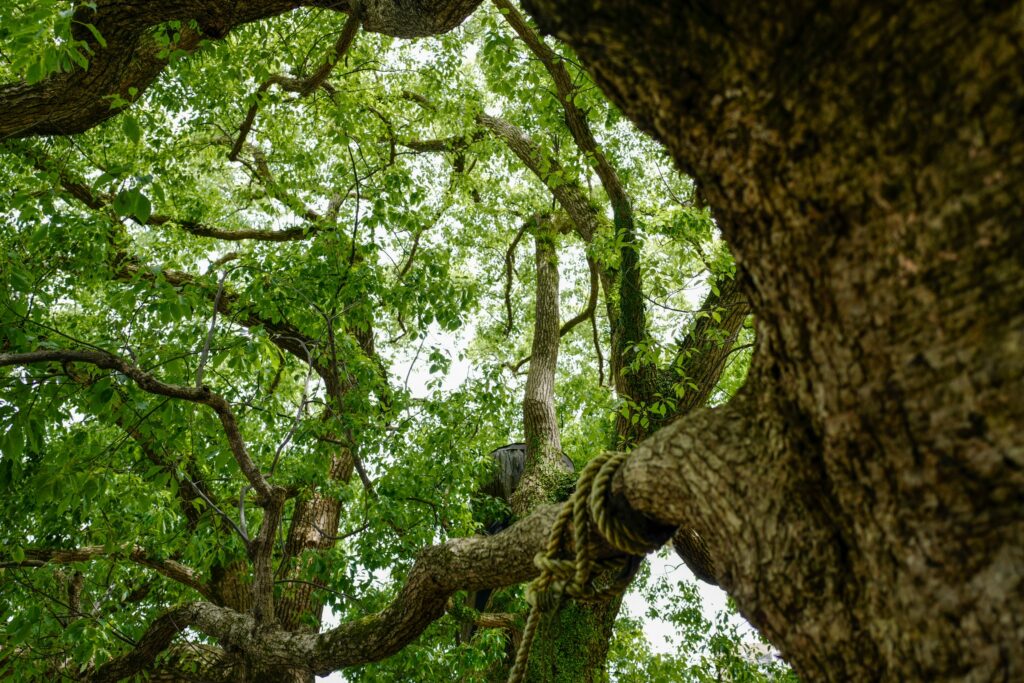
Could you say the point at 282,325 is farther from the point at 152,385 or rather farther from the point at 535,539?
the point at 535,539

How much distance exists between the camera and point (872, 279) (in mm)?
1164

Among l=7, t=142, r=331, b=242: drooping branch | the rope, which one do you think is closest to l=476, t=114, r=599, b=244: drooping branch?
l=7, t=142, r=331, b=242: drooping branch

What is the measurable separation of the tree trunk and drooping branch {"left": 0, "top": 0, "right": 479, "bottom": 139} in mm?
3660

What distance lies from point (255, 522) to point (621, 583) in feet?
23.1

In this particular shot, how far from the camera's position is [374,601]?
5719 mm

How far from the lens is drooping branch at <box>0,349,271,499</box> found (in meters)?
2.96

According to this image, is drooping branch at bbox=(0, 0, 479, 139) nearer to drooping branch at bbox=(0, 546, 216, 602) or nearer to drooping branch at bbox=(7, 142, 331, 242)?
drooping branch at bbox=(7, 142, 331, 242)

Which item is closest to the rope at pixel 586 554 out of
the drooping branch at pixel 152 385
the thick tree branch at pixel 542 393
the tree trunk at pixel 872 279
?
the tree trunk at pixel 872 279

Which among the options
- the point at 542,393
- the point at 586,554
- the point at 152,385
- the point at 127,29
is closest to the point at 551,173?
the point at 542,393

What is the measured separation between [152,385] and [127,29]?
2.61m

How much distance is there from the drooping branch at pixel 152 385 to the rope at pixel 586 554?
2.00m

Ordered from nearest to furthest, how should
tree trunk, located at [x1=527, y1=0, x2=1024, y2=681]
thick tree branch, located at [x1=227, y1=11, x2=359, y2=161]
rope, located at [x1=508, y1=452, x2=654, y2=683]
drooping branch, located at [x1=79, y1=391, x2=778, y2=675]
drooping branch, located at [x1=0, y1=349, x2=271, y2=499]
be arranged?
tree trunk, located at [x1=527, y1=0, x2=1024, y2=681], drooping branch, located at [x1=79, y1=391, x2=778, y2=675], rope, located at [x1=508, y1=452, x2=654, y2=683], drooping branch, located at [x1=0, y1=349, x2=271, y2=499], thick tree branch, located at [x1=227, y1=11, x2=359, y2=161]

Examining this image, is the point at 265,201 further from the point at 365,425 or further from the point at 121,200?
the point at 121,200

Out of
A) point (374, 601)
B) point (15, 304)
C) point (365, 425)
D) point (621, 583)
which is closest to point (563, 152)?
point (365, 425)
